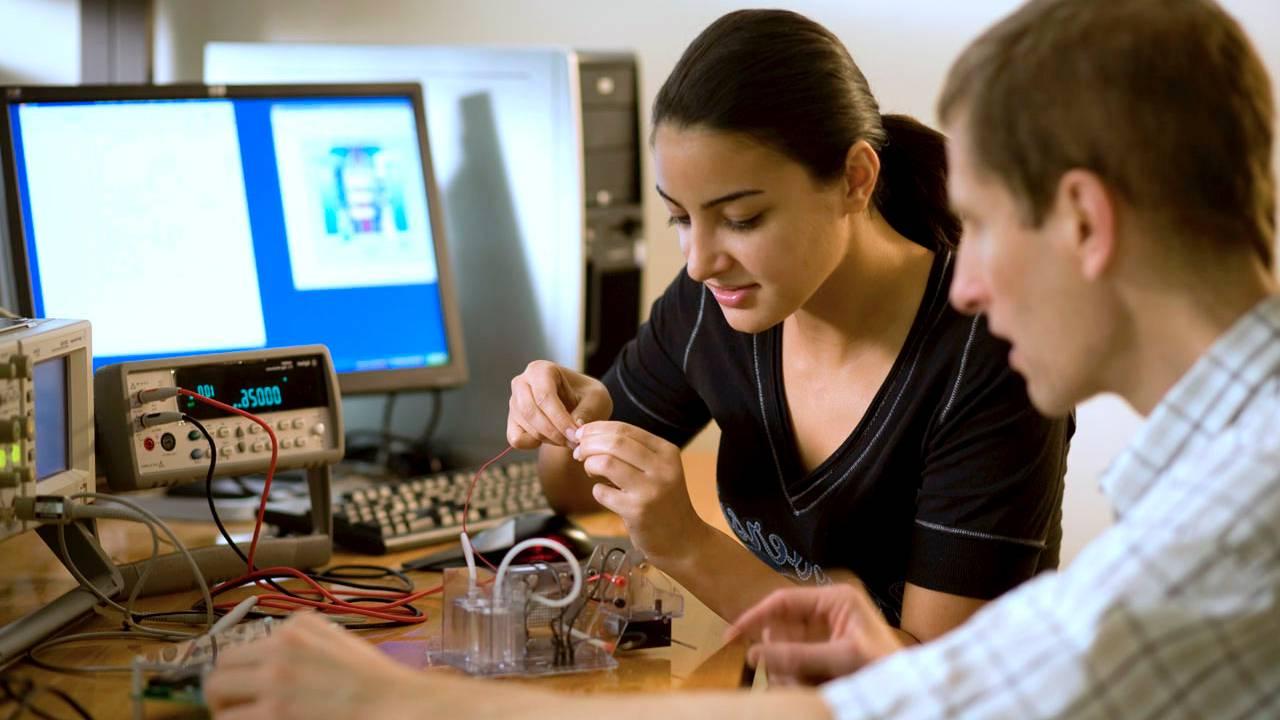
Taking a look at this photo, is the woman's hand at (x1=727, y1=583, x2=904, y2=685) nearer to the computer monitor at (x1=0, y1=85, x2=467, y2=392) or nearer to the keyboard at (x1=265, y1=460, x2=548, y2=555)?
the keyboard at (x1=265, y1=460, x2=548, y2=555)

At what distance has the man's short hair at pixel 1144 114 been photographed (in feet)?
2.85

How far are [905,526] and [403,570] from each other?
1.81 ft

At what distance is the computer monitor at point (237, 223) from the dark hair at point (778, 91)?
678 mm

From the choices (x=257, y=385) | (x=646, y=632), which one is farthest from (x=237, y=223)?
(x=646, y=632)

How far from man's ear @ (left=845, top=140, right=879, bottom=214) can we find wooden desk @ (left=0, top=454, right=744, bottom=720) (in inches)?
17.7

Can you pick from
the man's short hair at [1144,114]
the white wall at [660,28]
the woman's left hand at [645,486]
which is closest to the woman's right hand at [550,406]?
the woman's left hand at [645,486]

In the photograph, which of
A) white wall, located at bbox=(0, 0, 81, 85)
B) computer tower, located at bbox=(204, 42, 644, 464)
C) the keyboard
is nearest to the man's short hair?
the keyboard

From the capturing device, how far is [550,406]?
1.47m

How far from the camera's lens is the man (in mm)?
780

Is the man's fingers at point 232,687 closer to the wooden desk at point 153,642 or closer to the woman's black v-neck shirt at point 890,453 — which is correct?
the wooden desk at point 153,642

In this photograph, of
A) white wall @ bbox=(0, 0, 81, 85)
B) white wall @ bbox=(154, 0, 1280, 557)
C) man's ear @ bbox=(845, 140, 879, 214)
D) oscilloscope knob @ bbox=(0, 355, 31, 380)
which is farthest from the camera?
white wall @ bbox=(154, 0, 1280, 557)

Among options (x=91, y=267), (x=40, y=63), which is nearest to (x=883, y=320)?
(x=91, y=267)

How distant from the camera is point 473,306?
2125mm

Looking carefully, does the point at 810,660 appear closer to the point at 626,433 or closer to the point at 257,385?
the point at 626,433
